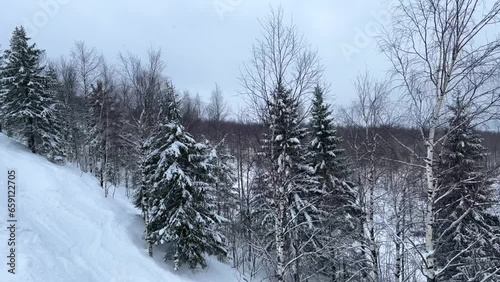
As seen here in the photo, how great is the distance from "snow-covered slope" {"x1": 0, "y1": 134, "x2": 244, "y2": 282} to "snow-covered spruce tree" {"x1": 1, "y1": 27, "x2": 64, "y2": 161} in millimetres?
2681

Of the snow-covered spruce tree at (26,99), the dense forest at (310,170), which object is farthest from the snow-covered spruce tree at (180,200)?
the snow-covered spruce tree at (26,99)

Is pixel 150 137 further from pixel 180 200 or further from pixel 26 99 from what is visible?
pixel 26 99

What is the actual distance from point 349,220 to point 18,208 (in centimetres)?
1568

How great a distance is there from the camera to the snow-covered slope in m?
11.1

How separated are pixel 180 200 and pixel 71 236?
5.06 metres

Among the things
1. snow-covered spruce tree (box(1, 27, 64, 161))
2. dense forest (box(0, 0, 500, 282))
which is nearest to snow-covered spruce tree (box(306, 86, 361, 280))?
dense forest (box(0, 0, 500, 282))

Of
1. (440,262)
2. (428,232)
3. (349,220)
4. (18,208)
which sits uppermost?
(428,232)

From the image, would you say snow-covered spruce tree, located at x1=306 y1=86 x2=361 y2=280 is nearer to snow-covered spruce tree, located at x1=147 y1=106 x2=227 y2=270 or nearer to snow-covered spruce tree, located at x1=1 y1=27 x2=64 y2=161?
snow-covered spruce tree, located at x1=147 y1=106 x2=227 y2=270

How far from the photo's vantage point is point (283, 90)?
8.60 metres

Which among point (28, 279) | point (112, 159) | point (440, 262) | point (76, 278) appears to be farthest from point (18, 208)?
point (112, 159)

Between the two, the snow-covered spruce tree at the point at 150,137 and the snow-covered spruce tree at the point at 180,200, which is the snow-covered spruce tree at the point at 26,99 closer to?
the snow-covered spruce tree at the point at 150,137

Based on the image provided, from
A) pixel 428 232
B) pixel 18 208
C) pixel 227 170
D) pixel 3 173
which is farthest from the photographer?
pixel 227 170

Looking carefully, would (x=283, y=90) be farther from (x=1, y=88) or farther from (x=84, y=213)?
(x=1, y=88)

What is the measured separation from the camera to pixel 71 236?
47.5ft
